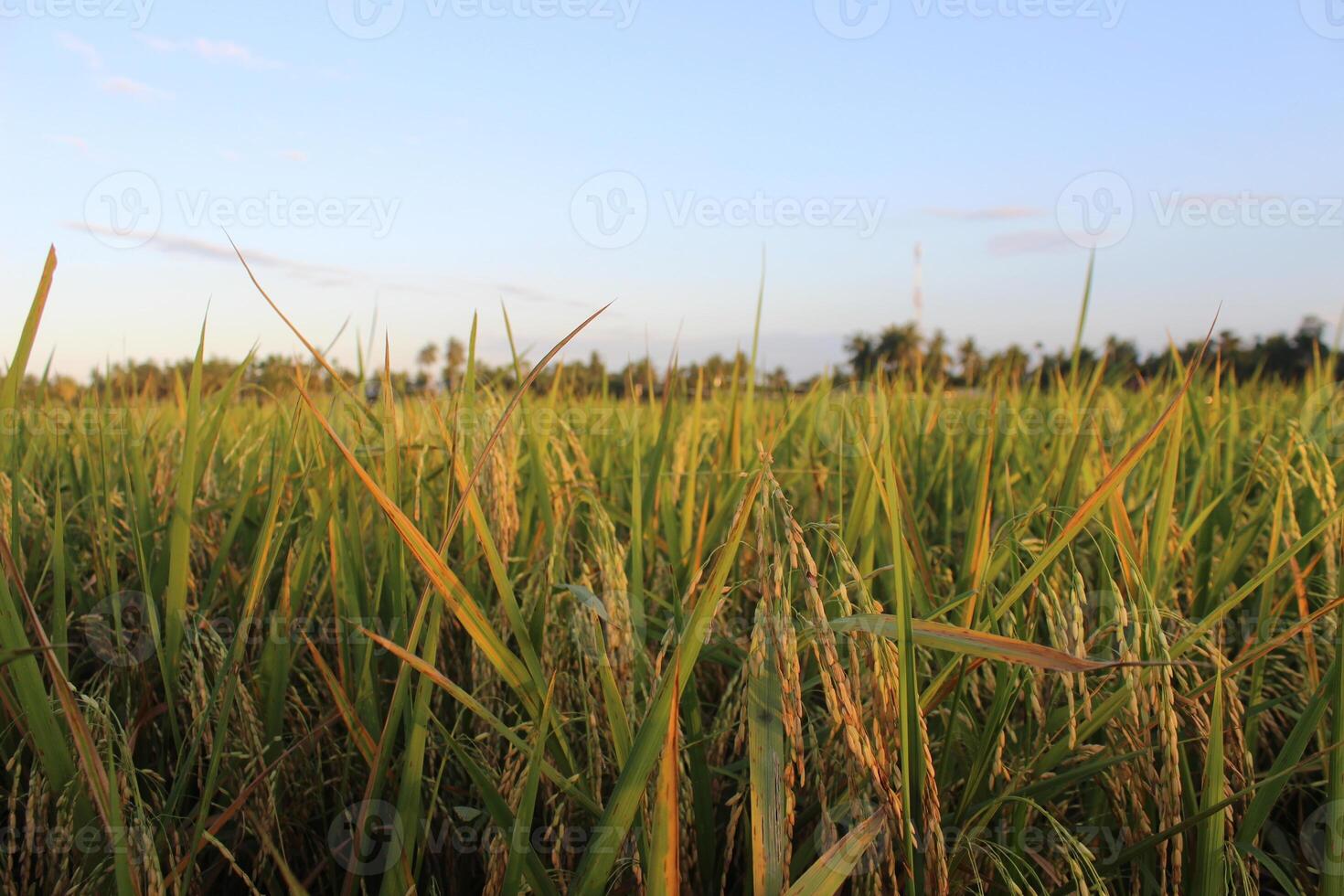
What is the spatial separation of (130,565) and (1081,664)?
7.10ft

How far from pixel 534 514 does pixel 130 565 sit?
1032mm

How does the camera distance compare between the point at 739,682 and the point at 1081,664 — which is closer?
the point at 1081,664

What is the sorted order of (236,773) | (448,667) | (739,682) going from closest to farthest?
(739,682), (236,773), (448,667)

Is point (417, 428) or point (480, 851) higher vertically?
point (417, 428)

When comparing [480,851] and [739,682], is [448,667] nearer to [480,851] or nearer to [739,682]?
[480,851]

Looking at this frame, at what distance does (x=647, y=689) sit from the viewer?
133 cm

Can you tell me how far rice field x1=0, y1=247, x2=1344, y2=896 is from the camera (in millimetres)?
917

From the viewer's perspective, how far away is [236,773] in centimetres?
136

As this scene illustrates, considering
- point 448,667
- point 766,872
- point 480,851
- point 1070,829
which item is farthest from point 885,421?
point 448,667

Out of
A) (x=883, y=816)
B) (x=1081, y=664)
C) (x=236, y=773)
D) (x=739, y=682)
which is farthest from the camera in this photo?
(x=236, y=773)

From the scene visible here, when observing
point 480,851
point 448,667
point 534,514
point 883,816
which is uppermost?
point 534,514

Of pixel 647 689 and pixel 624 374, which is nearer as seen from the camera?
pixel 647 689

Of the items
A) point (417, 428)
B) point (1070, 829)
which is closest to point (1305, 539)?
point (1070, 829)

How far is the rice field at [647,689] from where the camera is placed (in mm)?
917
